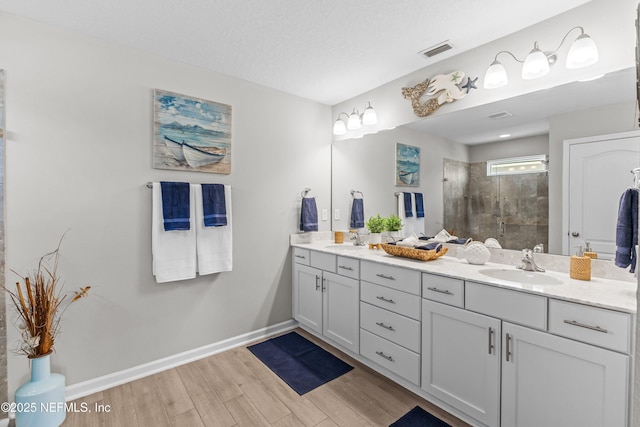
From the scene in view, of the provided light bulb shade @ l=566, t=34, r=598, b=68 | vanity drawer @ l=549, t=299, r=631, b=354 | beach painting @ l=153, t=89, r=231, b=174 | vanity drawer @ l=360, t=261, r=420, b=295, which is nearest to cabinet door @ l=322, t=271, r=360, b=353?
vanity drawer @ l=360, t=261, r=420, b=295

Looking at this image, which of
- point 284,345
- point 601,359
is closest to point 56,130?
point 284,345

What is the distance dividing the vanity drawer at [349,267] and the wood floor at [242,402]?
73 centimetres

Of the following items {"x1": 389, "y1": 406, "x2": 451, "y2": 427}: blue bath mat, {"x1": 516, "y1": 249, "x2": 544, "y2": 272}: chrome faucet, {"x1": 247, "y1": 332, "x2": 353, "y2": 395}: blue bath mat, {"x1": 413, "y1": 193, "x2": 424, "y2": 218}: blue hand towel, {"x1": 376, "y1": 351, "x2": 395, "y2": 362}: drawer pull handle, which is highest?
{"x1": 413, "y1": 193, "x2": 424, "y2": 218}: blue hand towel

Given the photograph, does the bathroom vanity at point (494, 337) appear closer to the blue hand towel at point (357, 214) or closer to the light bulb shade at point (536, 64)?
the blue hand towel at point (357, 214)

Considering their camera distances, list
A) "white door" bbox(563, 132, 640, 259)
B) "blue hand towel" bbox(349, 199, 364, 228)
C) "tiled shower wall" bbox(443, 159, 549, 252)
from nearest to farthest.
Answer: "white door" bbox(563, 132, 640, 259), "tiled shower wall" bbox(443, 159, 549, 252), "blue hand towel" bbox(349, 199, 364, 228)

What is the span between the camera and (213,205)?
7.99ft

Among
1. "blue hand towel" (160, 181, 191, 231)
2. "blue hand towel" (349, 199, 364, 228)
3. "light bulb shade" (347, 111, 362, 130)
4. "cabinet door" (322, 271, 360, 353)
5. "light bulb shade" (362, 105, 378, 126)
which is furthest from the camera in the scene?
"blue hand towel" (349, 199, 364, 228)

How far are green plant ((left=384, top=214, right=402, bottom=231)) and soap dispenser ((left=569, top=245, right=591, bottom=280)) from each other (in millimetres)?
1265

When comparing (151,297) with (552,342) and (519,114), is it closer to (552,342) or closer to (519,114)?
(552,342)

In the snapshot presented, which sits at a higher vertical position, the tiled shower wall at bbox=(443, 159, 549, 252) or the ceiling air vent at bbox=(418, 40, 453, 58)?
the ceiling air vent at bbox=(418, 40, 453, 58)

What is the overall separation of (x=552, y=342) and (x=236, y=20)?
8.14ft

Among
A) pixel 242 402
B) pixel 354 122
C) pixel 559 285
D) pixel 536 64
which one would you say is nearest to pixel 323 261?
pixel 242 402

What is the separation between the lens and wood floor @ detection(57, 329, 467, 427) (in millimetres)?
1763

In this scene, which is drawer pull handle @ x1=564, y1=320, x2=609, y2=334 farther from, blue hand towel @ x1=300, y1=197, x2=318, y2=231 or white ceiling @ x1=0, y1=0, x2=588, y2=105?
blue hand towel @ x1=300, y1=197, x2=318, y2=231
